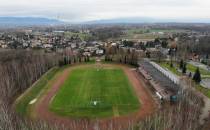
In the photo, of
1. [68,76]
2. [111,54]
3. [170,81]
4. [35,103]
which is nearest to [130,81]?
[170,81]

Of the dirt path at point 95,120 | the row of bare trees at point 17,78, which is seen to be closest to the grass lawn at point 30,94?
the row of bare trees at point 17,78

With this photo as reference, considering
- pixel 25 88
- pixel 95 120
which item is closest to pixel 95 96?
pixel 95 120

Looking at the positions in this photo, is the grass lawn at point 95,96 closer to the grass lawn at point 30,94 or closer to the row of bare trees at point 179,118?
the grass lawn at point 30,94

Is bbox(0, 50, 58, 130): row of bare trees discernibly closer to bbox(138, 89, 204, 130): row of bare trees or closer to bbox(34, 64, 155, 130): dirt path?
bbox(34, 64, 155, 130): dirt path

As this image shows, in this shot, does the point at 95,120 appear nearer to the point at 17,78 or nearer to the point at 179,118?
the point at 179,118

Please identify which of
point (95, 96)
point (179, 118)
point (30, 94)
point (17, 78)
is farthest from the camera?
point (17, 78)

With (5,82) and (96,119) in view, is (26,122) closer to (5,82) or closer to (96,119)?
(96,119)
